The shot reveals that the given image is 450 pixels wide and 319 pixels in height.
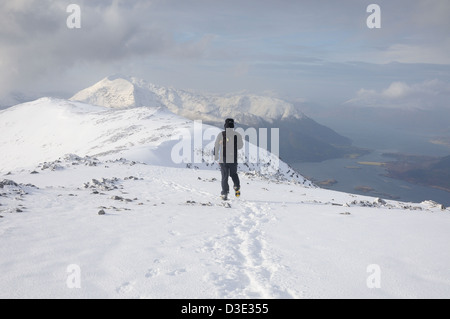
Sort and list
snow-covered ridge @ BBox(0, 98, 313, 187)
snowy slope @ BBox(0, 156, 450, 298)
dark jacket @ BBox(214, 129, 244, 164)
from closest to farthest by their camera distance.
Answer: snowy slope @ BBox(0, 156, 450, 298) → dark jacket @ BBox(214, 129, 244, 164) → snow-covered ridge @ BBox(0, 98, 313, 187)

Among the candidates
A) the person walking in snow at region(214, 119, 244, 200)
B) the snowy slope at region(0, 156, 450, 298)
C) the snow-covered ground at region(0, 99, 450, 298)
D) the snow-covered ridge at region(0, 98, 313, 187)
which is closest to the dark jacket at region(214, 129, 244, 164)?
the person walking in snow at region(214, 119, 244, 200)

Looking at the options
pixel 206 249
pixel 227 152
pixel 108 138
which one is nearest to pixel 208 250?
pixel 206 249

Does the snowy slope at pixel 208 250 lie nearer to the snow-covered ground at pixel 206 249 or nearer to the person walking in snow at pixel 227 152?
the snow-covered ground at pixel 206 249

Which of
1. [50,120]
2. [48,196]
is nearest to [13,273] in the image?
[48,196]

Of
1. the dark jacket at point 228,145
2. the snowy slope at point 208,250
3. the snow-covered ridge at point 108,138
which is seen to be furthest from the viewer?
the snow-covered ridge at point 108,138

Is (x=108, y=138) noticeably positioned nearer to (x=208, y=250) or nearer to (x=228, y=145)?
(x=228, y=145)

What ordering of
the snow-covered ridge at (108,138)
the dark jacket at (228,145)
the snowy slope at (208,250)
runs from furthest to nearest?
the snow-covered ridge at (108,138), the dark jacket at (228,145), the snowy slope at (208,250)

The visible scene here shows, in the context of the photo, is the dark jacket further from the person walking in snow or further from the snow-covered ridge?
the snow-covered ridge

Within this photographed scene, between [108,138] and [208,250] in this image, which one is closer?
[208,250]

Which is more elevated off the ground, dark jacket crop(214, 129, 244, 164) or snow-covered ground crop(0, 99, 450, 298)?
dark jacket crop(214, 129, 244, 164)

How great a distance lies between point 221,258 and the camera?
220 inches

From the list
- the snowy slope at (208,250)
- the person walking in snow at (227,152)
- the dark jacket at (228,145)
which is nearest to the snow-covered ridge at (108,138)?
the person walking in snow at (227,152)
